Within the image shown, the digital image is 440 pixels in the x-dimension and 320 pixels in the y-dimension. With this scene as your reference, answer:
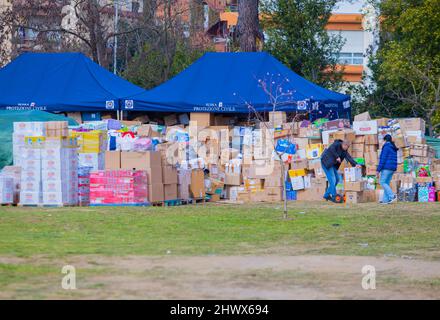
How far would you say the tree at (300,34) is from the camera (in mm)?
43094

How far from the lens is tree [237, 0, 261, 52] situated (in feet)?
124

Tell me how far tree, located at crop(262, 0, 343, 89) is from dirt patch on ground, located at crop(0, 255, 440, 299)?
29770 mm

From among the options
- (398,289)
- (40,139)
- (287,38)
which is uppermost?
(287,38)

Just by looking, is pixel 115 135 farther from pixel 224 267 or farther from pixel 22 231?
pixel 224 267

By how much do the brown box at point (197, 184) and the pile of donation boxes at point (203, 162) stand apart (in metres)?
0.03

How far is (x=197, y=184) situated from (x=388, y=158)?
16.0 feet

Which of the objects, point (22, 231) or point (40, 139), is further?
point (40, 139)

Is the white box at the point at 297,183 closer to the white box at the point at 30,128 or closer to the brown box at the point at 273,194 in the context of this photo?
the brown box at the point at 273,194

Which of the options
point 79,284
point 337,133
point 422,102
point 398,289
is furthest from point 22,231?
point 422,102

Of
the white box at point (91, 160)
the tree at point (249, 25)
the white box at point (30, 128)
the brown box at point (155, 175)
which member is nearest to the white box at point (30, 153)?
the white box at point (30, 128)

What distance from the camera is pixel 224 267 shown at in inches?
501

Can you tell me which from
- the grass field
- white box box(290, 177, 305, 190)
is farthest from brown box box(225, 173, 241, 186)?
the grass field
